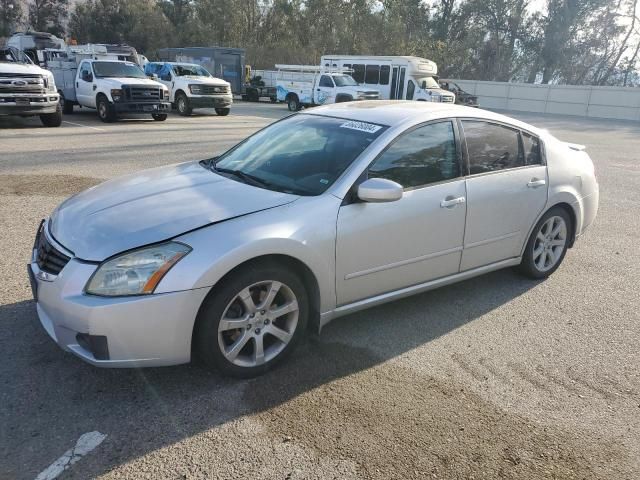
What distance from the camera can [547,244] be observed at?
4.79 meters

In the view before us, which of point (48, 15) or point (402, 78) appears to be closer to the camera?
point (402, 78)

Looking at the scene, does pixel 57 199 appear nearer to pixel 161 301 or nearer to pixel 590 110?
pixel 161 301

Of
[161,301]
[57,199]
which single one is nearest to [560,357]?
[161,301]

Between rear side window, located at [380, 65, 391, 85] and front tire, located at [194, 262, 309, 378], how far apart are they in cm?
2473

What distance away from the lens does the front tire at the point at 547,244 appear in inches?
183

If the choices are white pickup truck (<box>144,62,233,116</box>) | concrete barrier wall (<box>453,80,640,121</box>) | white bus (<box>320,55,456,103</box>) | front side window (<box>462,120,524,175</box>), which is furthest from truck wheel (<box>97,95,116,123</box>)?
concrete barrier wall (<box>453,80,640,121</box>)

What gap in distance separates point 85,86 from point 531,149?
15827 millimetres

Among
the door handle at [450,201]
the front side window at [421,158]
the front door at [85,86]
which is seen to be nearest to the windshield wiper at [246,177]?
the front side window at [421,158]

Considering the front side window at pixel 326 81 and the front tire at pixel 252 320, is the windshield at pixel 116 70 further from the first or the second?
the front tire at pixel 252 320

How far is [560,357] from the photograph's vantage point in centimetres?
356

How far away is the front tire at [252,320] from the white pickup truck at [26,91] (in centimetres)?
1215

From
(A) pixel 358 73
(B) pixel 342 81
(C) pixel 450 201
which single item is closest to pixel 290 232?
(C) pixel 450 201

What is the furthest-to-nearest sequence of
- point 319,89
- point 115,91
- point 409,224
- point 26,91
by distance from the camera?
point 319,89, point 115,91, point 26,91, point 409,224

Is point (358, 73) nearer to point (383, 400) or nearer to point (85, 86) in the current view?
point (85, 86)
